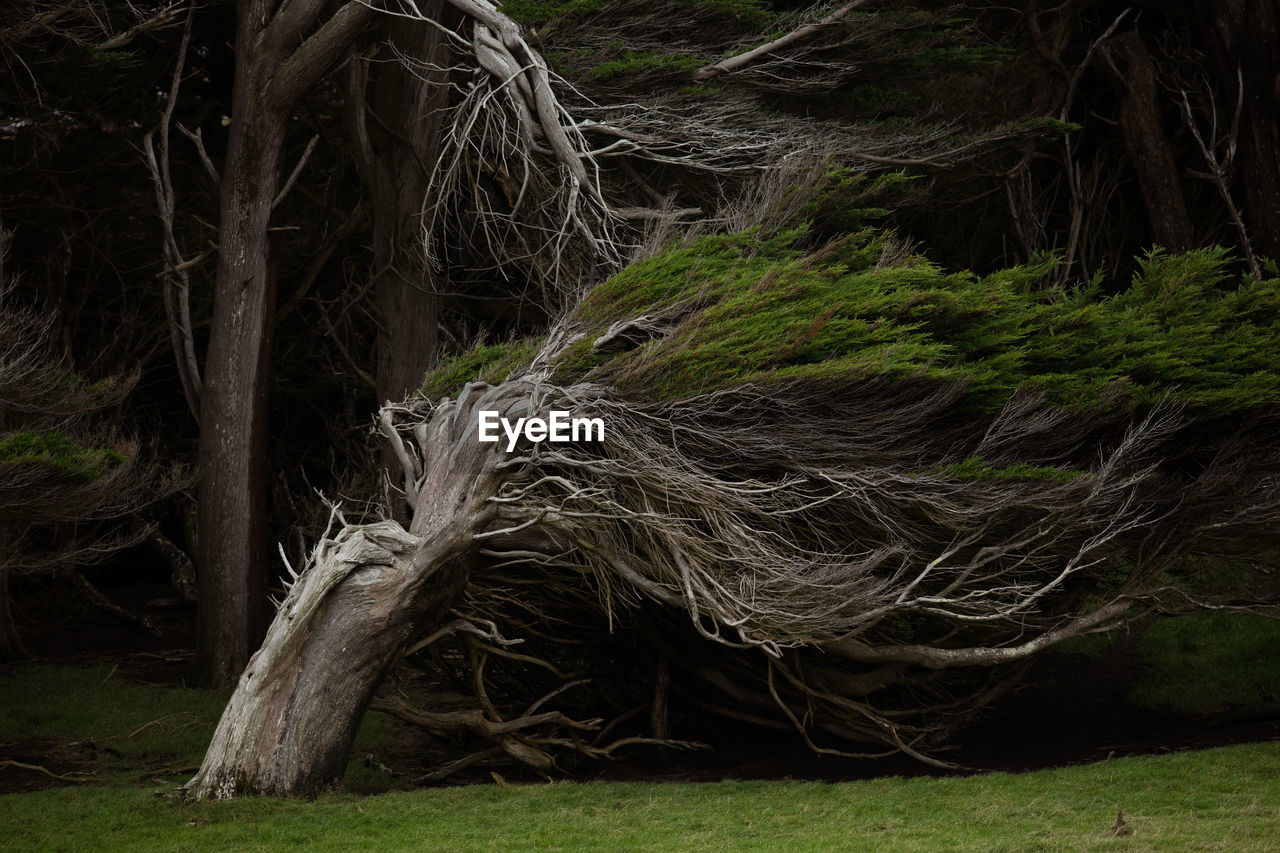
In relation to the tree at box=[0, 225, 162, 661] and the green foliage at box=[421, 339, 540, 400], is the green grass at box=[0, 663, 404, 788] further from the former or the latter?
the green foliage at box=[421, 339, 540, 400]

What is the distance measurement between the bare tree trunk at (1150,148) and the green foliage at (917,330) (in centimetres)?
525

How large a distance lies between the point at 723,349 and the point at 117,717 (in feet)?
23.0

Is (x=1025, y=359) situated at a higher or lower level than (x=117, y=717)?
higher

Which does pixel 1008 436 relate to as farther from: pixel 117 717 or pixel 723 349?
pixel 117 717

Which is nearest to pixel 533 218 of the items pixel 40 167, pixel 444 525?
pixel 444 525

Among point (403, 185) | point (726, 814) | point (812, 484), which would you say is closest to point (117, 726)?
point (403, 185)

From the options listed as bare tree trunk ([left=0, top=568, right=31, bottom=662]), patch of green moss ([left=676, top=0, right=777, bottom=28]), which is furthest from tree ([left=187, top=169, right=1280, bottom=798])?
bare tree trunk ([left=0, top=568, right=31, bottom=662])

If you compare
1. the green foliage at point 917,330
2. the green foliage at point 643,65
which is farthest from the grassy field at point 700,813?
the green foliage at point 643,65

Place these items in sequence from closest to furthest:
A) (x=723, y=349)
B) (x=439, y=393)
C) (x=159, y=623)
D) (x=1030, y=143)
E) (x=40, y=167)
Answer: (x=723, y=349) → (x=439, y=393) → (x=1030, y=143) → (x=40, y=167) → (x=159, y=623)

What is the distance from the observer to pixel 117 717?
12.1 m

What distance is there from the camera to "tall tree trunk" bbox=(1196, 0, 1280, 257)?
14102 mm

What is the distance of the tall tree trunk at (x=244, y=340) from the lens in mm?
13609

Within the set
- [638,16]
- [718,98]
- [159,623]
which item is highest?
[638,16]

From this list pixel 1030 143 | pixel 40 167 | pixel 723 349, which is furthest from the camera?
pixel 40 167
